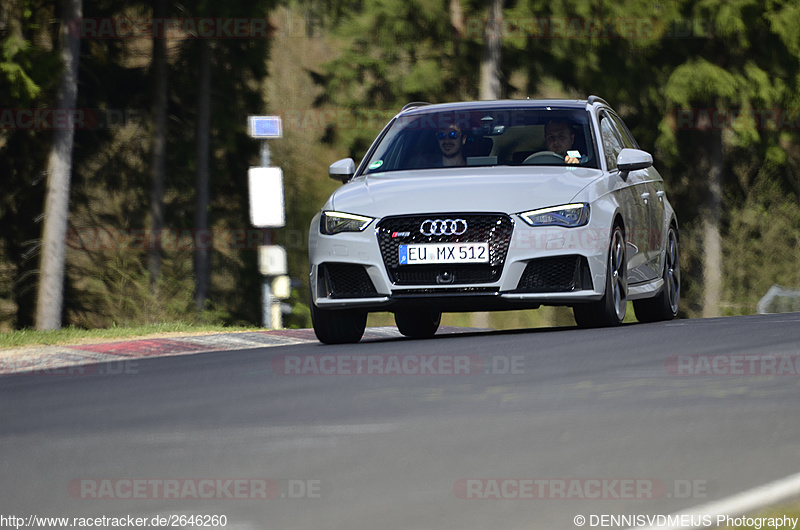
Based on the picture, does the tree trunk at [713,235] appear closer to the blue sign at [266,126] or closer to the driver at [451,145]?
the blue sign at [266,126]

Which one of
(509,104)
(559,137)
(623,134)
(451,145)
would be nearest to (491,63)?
(623,134)

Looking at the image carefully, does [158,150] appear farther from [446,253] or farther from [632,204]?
[446,253]

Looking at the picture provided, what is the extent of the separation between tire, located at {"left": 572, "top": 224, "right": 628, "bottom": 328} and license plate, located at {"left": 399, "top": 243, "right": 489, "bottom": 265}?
992 mm

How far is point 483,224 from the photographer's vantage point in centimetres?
1012

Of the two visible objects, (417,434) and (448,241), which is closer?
(417,434)

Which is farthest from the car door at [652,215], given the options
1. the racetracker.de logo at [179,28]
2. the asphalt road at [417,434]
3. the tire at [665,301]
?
the racetracker.de logo at [179,28]

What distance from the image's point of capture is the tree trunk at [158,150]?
36.1m

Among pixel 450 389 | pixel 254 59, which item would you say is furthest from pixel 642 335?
pixel 254 59

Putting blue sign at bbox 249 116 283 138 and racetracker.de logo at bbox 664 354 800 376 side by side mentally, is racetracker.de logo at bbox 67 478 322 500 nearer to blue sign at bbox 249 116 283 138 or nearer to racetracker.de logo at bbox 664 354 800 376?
racetracker.de logo at bbox 664 354 800 376

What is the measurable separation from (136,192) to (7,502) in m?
32.3

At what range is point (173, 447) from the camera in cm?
637

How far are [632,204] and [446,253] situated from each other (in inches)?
87.1

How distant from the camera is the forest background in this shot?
3447cm

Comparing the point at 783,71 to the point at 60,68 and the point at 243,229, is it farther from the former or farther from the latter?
the point at 60,68
